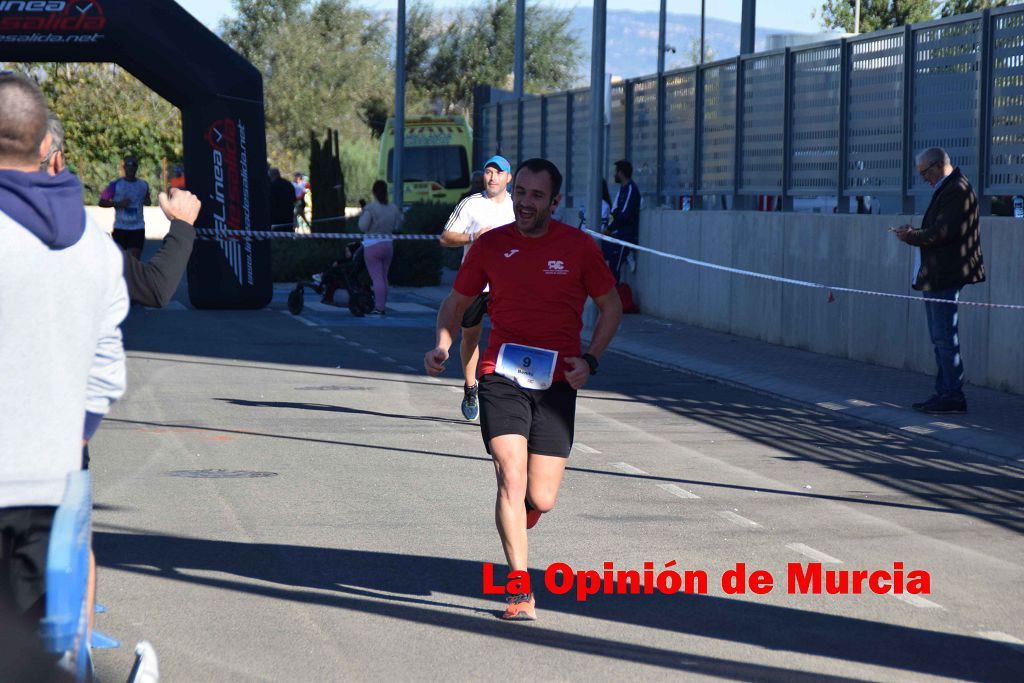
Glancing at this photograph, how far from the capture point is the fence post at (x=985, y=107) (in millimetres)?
14273

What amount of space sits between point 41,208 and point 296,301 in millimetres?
18208

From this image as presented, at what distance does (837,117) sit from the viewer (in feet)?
57.1

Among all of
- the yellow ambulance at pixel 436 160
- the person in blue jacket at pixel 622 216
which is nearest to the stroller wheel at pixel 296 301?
the person in blue jacket at pixel 622 216

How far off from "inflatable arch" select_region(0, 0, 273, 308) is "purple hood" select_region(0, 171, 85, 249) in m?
17.8

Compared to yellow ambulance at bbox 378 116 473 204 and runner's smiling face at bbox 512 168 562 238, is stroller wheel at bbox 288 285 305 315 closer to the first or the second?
runner's smiling face at bbox 512 168 562 238

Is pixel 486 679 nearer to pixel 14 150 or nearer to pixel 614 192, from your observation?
pixel 14 150

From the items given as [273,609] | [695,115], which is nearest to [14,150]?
[273,609]

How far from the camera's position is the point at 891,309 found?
50.5 feet

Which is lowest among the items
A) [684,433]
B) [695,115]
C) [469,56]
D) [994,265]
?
[684,433]

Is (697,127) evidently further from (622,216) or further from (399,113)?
(399,113)

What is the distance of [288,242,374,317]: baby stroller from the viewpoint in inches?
843

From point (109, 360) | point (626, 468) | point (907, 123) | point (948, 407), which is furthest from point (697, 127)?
point (109, 360)

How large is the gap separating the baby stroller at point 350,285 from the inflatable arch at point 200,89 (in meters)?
1.06

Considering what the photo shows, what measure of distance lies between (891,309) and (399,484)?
783 centimetres
